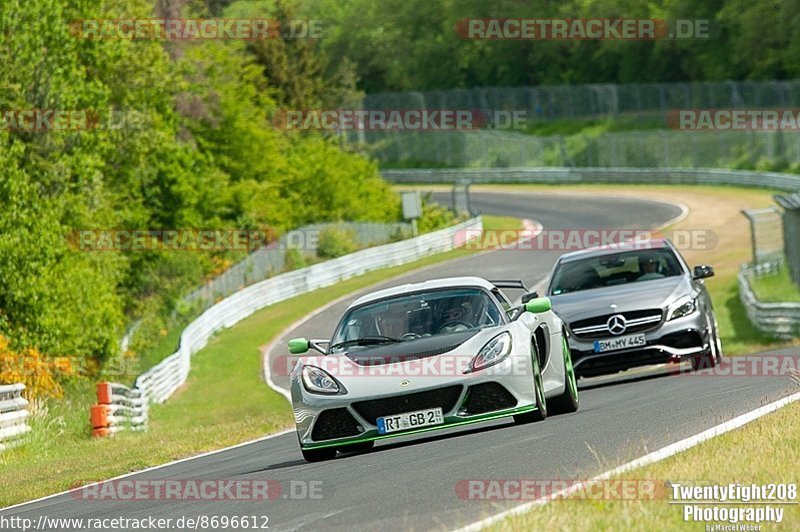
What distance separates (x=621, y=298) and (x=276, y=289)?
30.7 m

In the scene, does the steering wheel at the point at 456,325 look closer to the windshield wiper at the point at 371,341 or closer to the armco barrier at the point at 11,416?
the windshield wiper at the point at 371,341

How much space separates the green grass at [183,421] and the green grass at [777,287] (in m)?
10.6

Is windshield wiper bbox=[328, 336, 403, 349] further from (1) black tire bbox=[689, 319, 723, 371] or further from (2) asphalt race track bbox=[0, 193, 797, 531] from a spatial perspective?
(1) black tire bbox=[689, 319, 723, 371]

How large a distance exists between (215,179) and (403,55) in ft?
216

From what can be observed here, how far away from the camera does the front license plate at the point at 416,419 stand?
36.7ft

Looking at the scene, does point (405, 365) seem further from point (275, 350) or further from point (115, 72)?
point (115, 72)

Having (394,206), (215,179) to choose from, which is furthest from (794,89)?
(215,179)

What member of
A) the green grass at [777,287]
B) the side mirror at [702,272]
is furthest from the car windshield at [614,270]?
the green grass at [777,287]

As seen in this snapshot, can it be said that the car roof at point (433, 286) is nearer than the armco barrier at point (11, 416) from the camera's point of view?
Yes

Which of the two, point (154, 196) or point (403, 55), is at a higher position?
point (403, 55)

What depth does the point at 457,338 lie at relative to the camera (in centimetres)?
1165

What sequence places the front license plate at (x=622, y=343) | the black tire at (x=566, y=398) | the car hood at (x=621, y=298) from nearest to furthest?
the black tire at (x=566, y=398) → the front license plate at (x=622, y=343) → the car hood at (x=621, y=298)

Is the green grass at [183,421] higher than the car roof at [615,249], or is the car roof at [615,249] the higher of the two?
the car roof at [615,249]

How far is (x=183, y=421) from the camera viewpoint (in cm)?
2675
